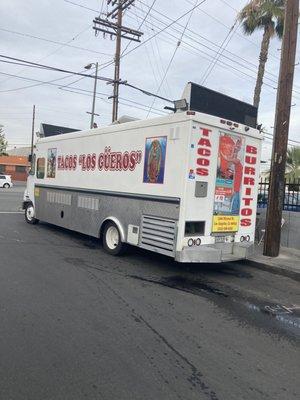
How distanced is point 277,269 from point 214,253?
1794mm

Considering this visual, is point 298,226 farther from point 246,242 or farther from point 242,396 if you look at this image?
point 242,396

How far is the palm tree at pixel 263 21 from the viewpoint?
1772 cm

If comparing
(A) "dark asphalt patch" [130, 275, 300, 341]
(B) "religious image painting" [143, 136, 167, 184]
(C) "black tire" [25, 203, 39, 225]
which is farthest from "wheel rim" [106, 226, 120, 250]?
(C) "black tire" [25, 203, 39, 225]

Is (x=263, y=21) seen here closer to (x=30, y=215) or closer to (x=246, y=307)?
(x=30, y=215)

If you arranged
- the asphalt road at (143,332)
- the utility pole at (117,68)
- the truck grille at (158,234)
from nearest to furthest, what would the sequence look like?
the asphalt road at (143,332) < the truck grille at (158,234) < the utility pole at (117,68)

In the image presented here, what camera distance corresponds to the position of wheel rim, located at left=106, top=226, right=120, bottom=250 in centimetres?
966

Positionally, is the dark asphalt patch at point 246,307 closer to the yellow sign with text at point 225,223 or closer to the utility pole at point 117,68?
the yellow sign with text at point 225,223

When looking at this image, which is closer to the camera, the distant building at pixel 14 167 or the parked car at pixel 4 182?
the parked car at pixel 4 182

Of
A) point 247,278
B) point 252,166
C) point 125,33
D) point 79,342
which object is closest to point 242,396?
point 79,342

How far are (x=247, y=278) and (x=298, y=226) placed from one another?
3819 mm

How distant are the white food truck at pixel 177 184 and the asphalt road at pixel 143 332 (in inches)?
28.6

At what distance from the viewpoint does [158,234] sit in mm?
8227

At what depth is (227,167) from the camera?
845 cm

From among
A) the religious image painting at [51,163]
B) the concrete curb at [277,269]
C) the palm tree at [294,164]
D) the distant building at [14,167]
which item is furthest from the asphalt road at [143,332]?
the distant building at [14,167]
